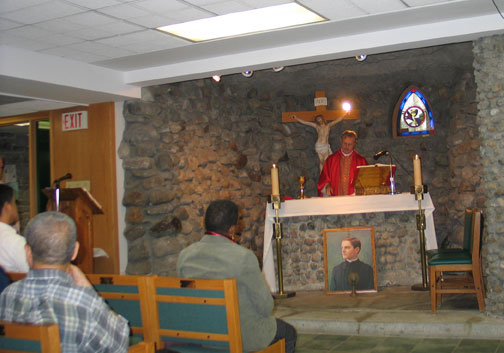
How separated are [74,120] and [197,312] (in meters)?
3.82

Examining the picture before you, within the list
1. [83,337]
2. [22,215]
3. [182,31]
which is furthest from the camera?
[22,215]

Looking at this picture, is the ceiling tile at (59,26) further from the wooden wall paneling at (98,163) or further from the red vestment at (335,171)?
the red vestment at (335,171)

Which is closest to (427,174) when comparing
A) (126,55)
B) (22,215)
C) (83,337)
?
(126,55)

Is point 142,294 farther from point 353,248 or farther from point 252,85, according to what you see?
point 252,85

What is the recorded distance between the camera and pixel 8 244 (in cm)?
291

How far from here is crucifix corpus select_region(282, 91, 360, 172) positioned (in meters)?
7.89

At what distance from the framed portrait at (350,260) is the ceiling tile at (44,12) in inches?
129

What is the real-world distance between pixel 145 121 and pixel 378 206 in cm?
247

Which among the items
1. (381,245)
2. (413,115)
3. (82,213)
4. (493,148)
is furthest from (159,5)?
(413,115)

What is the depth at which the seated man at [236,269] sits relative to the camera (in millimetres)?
2654

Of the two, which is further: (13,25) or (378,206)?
(378,206)

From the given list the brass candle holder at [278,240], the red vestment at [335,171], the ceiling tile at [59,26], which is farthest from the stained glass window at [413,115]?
the ceiling tile at [59,26]

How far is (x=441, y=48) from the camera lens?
21.3ft

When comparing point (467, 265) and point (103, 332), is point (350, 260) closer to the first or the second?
point (467, 265)
